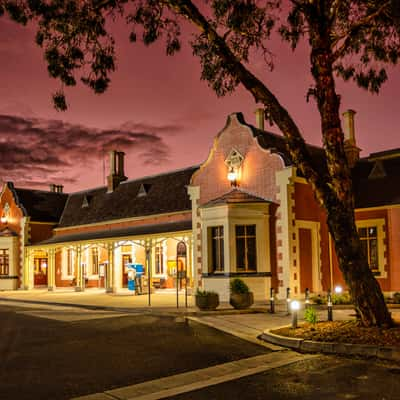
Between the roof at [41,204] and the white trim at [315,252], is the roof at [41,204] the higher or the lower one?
the higher one

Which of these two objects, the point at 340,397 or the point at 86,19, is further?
the point at 86,19

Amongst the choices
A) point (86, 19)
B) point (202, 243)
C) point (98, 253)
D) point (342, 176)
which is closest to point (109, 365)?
point (342, 176)

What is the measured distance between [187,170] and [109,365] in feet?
75.4

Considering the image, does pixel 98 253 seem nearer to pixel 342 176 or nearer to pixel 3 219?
pixel 3 219

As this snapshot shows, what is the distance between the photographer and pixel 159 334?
12.0 m

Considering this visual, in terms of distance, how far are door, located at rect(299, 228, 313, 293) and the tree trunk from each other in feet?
32.1

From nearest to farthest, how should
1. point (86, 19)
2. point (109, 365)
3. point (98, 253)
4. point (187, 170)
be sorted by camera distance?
point (109, 365) → point (86, 19) → point (187, 170) → point (98, 253)

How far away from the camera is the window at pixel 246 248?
20.8 meters

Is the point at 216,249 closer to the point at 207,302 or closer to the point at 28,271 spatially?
the point at 207,302

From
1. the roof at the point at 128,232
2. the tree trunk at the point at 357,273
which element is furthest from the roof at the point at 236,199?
the tree trunk at the point at 357,273

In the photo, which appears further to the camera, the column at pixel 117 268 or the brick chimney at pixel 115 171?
the brick chimney at pixel 115 171

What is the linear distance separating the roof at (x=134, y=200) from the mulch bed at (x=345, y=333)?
16.3 m

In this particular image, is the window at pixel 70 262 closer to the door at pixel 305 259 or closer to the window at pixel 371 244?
the door at pixel 305 259

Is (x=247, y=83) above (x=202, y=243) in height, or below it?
above
